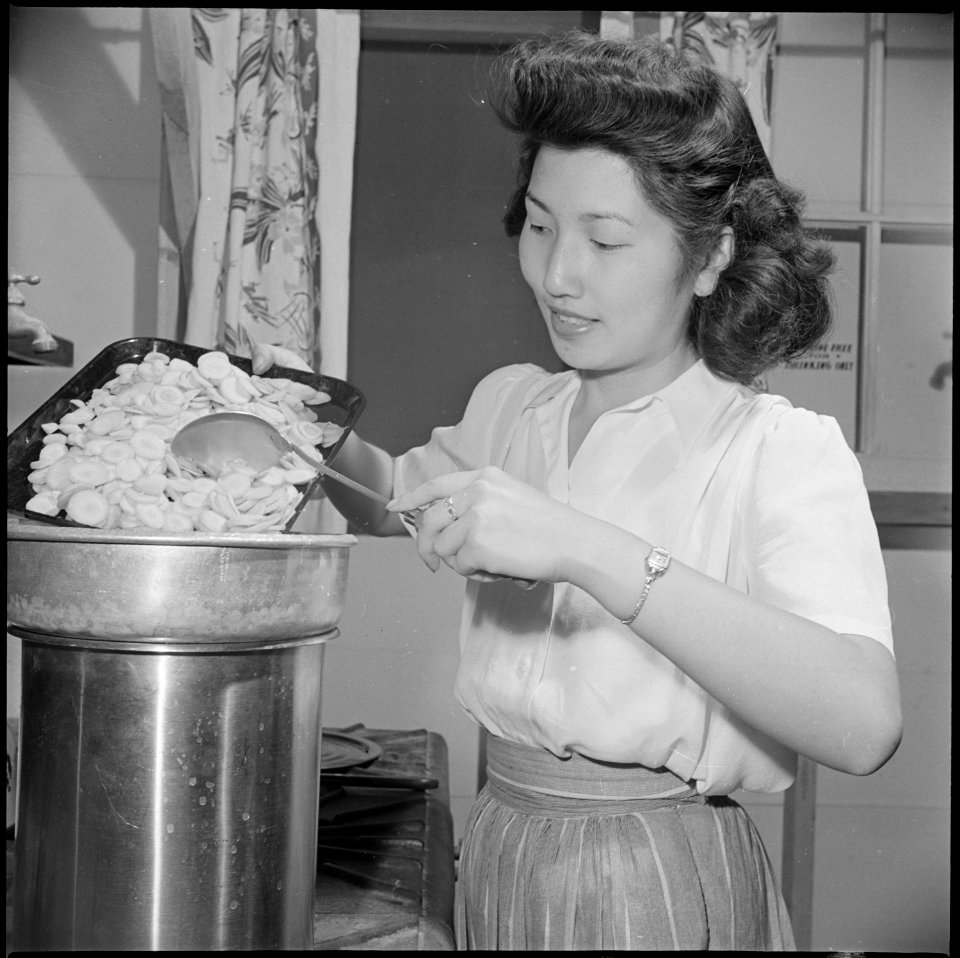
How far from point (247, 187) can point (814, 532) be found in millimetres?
643

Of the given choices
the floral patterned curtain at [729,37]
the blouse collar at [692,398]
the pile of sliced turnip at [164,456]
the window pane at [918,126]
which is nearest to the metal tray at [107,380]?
the pile of sliced turnip at [164,456]

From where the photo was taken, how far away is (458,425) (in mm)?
929

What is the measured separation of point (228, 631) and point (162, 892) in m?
0.16

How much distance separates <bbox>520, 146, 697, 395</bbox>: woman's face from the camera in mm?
717

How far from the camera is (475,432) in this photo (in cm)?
91

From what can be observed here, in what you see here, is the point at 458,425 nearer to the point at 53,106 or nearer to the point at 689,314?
the point at 689,314

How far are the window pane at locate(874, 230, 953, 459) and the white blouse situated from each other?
0.22 meters

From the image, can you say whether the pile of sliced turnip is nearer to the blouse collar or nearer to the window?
the blouse collar

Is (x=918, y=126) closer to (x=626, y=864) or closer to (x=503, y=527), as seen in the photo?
(x=503, y=527)

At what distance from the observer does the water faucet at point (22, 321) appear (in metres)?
0.82

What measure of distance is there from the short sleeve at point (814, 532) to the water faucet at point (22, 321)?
0.59 metres

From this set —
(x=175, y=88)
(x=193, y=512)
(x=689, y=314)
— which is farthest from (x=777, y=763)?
(x=175, y=88)

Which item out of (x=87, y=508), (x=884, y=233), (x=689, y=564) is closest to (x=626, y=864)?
(x=689, y=564)

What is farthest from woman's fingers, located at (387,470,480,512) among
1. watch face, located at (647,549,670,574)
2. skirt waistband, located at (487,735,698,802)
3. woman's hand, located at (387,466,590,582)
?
skirt waistband, located at (487,735,698,802)
